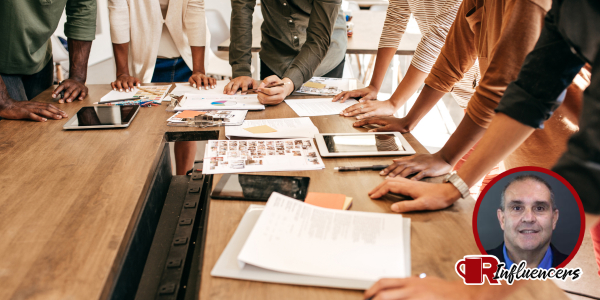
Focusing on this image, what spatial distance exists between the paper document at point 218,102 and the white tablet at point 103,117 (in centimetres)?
17

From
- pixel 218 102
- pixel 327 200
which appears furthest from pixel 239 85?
pixel 327 200

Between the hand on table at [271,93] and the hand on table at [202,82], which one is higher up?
the hand on table at [271,93]

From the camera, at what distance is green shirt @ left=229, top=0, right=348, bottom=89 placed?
1.58 meters

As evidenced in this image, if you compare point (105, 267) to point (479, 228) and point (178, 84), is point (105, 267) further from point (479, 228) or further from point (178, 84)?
point (178, 84)

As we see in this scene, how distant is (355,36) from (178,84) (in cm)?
172

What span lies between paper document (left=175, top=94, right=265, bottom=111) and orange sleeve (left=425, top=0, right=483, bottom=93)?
625 millimetres

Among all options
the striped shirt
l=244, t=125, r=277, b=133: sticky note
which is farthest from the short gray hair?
the striped shirt

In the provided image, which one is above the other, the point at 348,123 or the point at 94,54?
the point at 348,123

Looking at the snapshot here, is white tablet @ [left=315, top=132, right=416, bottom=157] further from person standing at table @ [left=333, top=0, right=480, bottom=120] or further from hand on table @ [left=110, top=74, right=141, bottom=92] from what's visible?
hand on table @ [left=110, top=74, right=141, bottom=92]

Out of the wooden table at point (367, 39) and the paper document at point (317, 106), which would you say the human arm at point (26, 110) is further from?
the wooden table at point (367, 39)

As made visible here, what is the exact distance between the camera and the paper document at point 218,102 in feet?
4.54

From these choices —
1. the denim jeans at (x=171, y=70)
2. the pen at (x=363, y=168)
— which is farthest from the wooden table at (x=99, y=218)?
the denim jeans at (x=171, y=70)

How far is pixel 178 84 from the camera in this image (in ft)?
5.77

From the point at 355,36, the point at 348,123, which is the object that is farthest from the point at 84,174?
the point at 355,36
